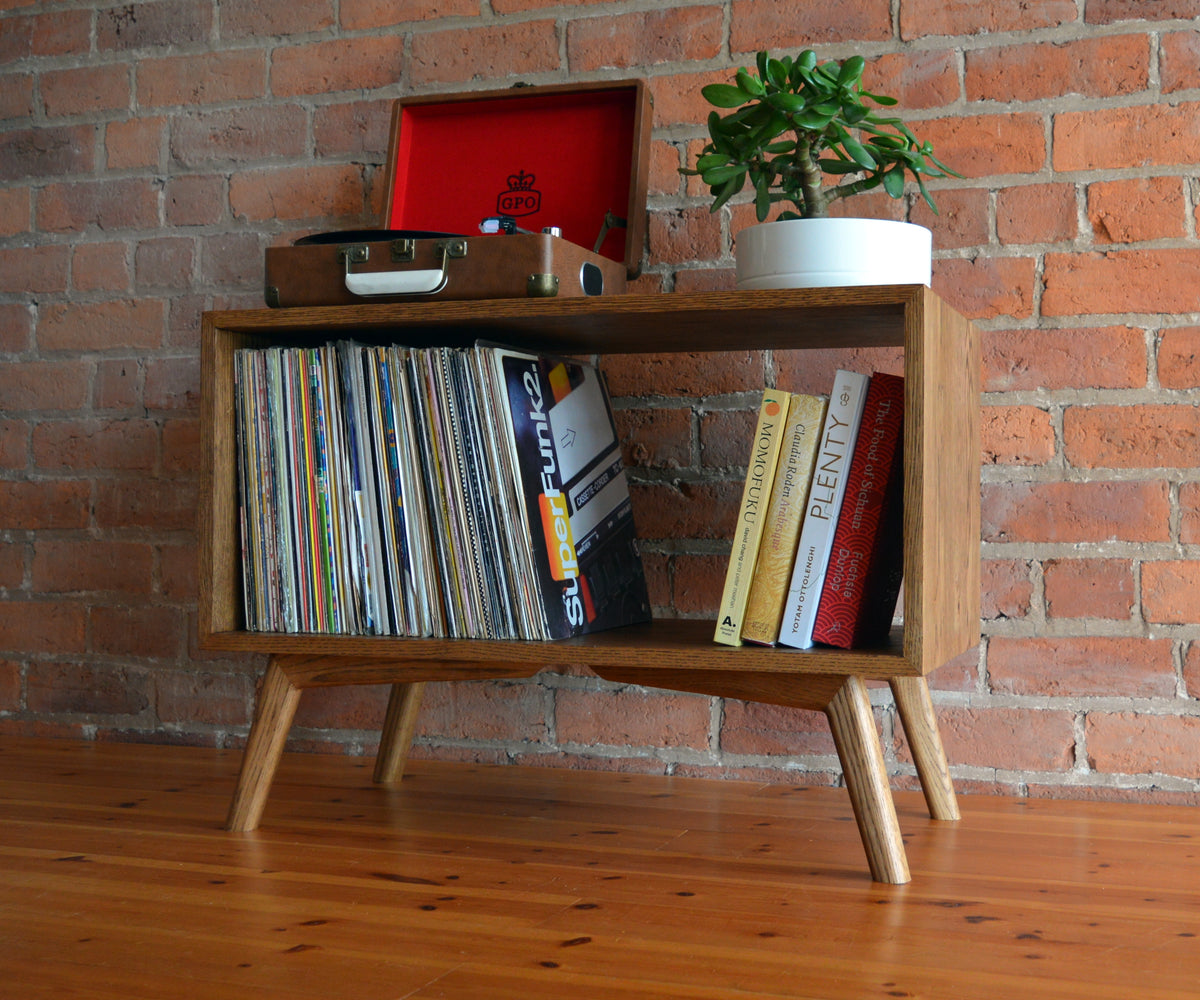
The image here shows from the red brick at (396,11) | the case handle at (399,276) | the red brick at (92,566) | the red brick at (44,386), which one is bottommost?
the red brick at (92,566)

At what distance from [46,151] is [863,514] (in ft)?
4.81

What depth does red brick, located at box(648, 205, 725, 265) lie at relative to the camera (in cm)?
162

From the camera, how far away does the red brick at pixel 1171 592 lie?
1.44 meters

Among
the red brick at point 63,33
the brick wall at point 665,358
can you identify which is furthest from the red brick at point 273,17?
the red brick at point 63,33

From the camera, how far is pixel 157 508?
184 cm

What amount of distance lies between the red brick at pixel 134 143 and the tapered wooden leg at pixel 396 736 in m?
0.92

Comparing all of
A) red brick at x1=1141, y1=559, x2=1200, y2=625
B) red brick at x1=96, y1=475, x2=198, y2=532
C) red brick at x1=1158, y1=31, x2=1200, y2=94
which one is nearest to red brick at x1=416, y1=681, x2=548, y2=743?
red brick at x1=96, y1=475, x2=198, y2=532

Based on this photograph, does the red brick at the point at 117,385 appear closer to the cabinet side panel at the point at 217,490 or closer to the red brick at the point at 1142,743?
the cabinet side panel at the point at 217,490

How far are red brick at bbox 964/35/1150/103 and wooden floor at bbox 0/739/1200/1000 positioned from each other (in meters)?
0.87

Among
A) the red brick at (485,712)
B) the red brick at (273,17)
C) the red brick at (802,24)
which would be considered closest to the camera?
the red brick at (802,24)

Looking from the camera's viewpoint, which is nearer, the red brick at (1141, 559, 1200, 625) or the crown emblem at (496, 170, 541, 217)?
the red brick at (1141, 559, 1200, 625)

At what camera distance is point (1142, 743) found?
4.78ft

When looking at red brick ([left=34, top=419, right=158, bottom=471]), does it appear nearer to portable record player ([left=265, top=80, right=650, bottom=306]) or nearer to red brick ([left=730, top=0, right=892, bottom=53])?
portable record player ([left=265, top=80, right=650, bottom=306])

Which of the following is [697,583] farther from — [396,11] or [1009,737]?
[396,11]
